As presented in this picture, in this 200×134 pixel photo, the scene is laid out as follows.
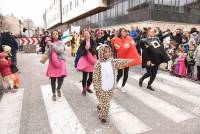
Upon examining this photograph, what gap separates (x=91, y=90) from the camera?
27.4ft

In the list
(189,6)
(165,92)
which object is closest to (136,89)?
(165,92)

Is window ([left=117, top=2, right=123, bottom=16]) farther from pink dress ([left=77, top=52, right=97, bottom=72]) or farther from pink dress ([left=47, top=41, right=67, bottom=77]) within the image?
pink dress ([left=47, top=41, right=67, bottom=77])

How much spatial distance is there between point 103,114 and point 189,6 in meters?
20.6

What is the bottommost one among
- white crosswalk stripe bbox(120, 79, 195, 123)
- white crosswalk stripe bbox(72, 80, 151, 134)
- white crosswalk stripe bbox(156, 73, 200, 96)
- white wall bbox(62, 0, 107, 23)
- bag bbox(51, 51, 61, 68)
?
white crosswalk stripe bbox(72, 80, 151, 134)

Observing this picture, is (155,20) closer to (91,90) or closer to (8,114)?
(91,90)

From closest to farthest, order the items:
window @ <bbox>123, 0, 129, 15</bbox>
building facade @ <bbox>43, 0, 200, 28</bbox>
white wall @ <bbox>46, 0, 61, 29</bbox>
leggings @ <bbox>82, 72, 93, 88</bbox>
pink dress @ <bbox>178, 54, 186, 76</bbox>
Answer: leggings @ <bbox>82, 72, 93, 88</bbox>
pink dress @ <bbox>178, 54, 186, 76</bbox>
building facade @ <bbox>43, 0, 200, 28</bbox>
window @ <bbox>123, 0, 129, 15</bbox>
white wall @ <bbox>46, 0, 61, 29</bbox>

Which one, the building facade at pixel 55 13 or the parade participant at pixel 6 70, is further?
the building facade at pixel 55 13

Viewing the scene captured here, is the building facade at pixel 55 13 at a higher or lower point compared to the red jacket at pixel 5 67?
higher

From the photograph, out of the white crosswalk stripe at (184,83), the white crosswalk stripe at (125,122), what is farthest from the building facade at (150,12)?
the white crosswalk stripe at (125,122)

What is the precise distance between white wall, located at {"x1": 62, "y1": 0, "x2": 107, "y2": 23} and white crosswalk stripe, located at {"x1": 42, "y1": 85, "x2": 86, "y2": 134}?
2532 centimetres

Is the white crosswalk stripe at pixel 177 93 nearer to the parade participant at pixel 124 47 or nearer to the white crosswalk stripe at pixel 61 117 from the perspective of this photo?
the parade participant at pixel 124 47

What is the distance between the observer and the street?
547 cm

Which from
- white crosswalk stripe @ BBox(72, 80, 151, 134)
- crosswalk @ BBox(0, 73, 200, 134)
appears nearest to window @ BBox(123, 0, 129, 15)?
crosswalk @ BBox(0, 73, 200, 134)

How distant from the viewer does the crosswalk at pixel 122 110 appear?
218 inches
